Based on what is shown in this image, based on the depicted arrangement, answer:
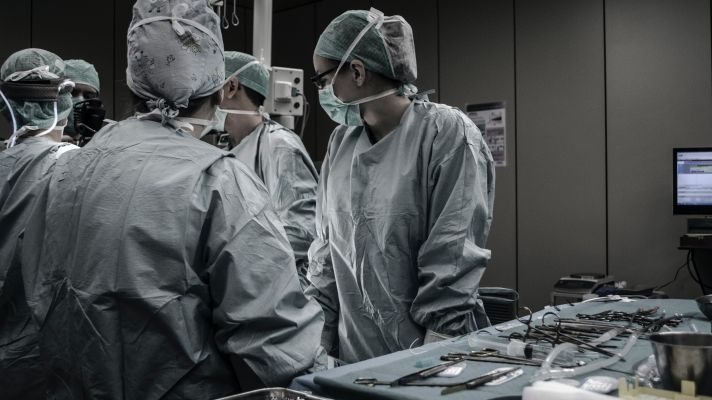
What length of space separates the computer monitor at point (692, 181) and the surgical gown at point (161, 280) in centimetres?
Answer: 327

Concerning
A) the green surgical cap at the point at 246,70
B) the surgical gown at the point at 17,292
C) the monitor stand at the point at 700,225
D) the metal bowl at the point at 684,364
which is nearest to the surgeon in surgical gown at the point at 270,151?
the green surgical cap at the point at 246,70

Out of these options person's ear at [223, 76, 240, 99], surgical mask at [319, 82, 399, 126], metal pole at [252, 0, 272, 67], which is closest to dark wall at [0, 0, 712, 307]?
metal pole at [252, 0, 272, 67]

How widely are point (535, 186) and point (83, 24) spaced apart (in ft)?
12.8

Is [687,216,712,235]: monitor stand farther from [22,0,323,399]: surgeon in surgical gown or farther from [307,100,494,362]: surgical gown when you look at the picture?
[22,0,323,399]: surgeon in surgical gown

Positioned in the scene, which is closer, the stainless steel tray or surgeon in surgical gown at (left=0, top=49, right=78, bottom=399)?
the stainless steel tray

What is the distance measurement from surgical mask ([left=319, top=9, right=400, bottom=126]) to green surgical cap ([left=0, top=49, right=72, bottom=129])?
1003 mm

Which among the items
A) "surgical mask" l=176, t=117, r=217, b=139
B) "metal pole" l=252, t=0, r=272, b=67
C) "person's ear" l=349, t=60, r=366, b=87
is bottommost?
"surgical mask" l=176, t=117, r=217, b=139

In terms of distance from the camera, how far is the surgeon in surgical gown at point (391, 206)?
5.56ft

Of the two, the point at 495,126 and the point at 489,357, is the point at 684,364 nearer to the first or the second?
the point at 489,357

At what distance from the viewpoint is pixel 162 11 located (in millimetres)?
1339

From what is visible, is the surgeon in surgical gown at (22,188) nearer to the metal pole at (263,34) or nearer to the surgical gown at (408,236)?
the surgical gown at (408,236)

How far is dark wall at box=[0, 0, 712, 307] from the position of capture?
405 centimetres

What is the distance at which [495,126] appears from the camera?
4.79 meters

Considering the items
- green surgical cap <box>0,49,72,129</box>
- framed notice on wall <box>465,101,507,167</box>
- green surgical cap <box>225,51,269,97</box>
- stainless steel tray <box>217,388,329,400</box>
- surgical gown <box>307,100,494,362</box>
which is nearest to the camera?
stainless steel tray <box>217,388,329,400</box>
